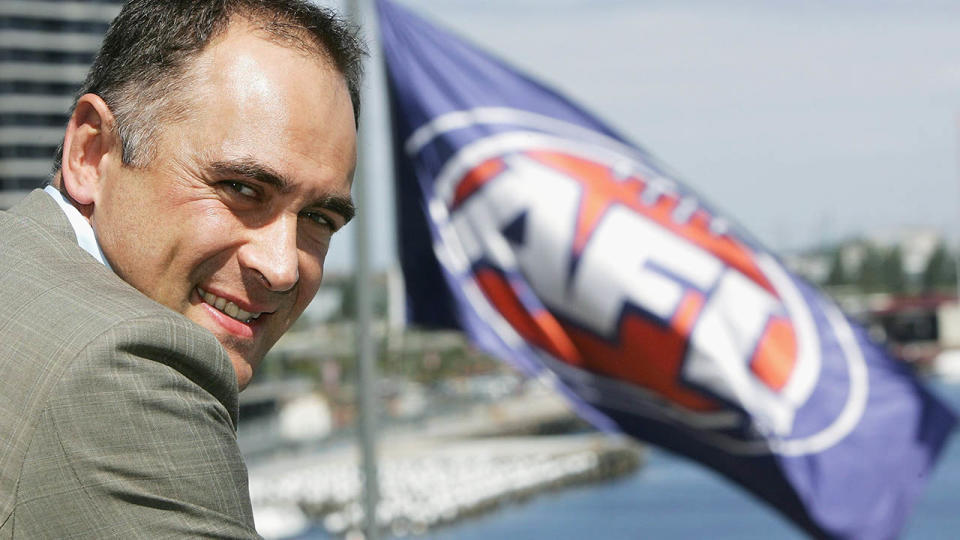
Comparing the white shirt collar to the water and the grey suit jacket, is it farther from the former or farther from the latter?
the water

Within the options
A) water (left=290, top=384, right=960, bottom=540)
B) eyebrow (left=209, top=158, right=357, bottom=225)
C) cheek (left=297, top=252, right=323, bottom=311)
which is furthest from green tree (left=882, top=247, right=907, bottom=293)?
eyebrow (left=209, top=158, right=357, bottom=225)

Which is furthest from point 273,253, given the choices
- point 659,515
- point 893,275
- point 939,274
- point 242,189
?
point 939,274

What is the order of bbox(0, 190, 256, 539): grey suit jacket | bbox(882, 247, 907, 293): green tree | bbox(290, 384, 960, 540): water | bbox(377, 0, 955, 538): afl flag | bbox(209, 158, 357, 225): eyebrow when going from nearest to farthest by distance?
1. bbox(0, 190, 256, 539): grey suit jacket
2. bbox(209, 158, 357, 225): eyebrow
3. bbox(377, 0, 955, 538): afl flag
4. bbox(290, 384, 960, 540): water
5. bbox(882, 247, 907, 293): green tree

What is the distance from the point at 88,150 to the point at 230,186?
Answer: 6.7 inches

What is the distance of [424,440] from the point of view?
7231cm

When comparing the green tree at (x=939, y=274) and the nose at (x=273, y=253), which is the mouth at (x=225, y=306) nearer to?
the nose at (x=273, y=253)

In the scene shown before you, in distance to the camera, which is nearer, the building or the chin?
the chin

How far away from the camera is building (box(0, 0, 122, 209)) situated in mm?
51156

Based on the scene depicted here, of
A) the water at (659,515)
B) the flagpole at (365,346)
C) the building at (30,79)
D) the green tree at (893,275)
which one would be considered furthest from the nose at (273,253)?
the green tree at (893,275)

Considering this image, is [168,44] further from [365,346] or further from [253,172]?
[365,346]

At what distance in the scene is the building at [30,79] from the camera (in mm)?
51156

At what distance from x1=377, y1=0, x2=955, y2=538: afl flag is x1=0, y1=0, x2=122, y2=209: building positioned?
4402cm

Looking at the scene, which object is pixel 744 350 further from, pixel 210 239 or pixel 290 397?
pixel 290 397

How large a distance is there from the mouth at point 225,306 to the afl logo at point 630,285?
5.16 m
